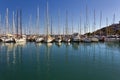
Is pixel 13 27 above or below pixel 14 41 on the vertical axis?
above

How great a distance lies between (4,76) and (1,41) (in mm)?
53635

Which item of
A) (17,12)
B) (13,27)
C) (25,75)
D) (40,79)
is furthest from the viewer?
(13,27)

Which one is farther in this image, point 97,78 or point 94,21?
point 94,21

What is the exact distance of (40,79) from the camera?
16.6 metres

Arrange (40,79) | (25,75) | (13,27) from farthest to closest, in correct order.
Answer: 1. (13,27)
2. (25,75)
3. (40,79)

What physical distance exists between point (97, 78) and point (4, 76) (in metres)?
10.0

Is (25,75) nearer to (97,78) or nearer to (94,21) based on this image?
(97,78)

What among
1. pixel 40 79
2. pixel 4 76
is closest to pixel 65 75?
pixel 40 79

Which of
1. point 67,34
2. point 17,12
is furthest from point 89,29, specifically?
point 17,12

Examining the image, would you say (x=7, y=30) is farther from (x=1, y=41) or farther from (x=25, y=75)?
(x=25, y=75)

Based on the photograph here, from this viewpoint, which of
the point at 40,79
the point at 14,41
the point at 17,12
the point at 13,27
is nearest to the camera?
the point at 40,79

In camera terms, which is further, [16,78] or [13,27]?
[13,27]

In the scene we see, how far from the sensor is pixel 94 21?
268 feet

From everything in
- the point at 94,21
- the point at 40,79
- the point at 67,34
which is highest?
the point at 94,21
